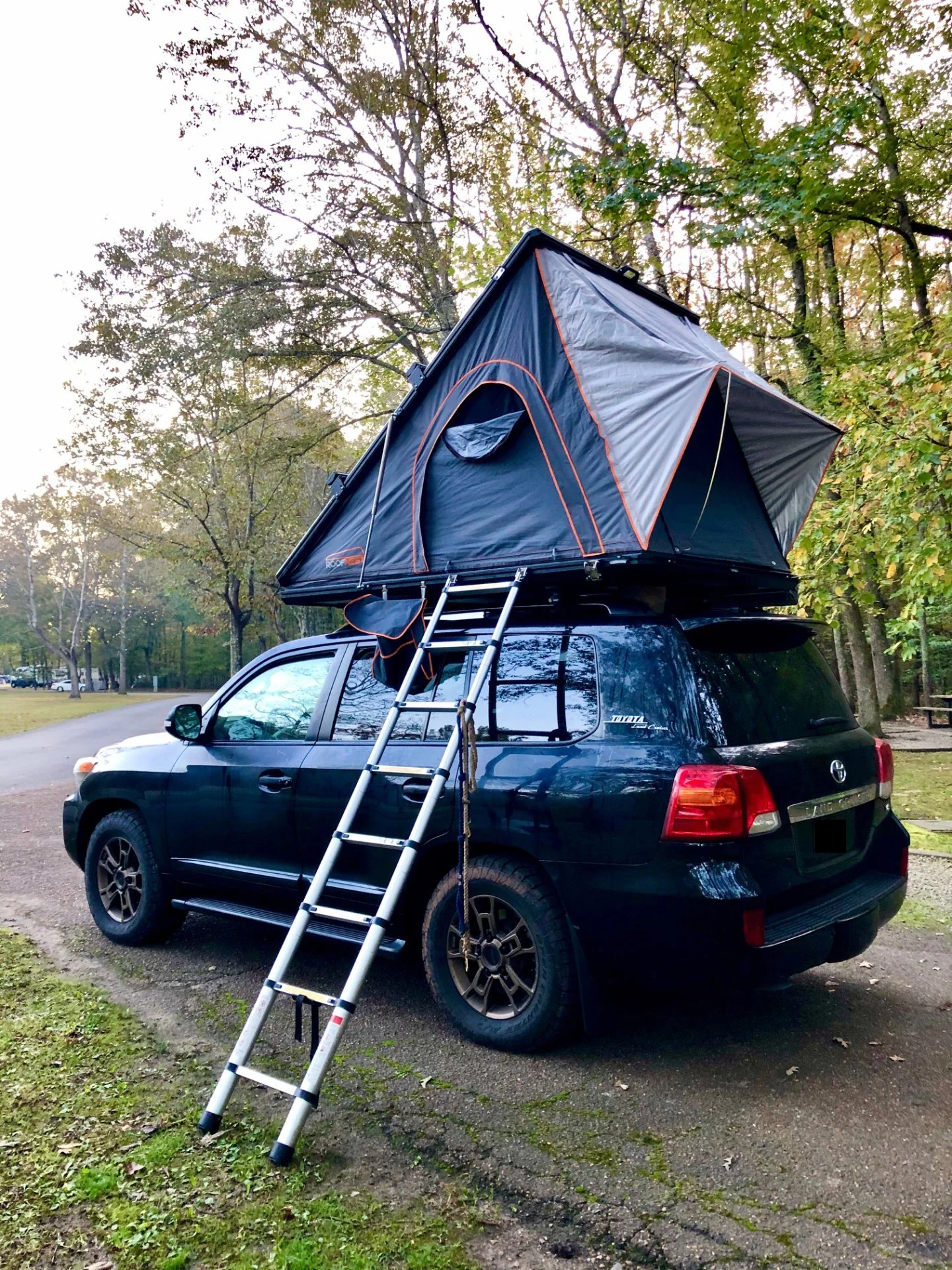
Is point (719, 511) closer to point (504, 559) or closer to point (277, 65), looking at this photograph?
point (504, 559)

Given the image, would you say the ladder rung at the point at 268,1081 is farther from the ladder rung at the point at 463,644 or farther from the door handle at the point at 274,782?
the ladder rung at the point at 463,644

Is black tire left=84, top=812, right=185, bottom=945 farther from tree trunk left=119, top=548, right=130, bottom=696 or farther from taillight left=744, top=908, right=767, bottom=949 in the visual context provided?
tree trunk left=119, top=548, right=130, bottom=696

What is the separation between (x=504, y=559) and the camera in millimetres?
4312

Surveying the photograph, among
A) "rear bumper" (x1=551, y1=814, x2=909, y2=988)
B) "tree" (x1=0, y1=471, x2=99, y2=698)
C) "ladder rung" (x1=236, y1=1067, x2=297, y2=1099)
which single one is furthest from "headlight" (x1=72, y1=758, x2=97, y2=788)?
"tree" (x1=0, y1=471, x2=99, y2=698)

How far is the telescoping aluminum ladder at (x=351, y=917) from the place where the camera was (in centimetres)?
298

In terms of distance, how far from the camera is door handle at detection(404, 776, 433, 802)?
3.96 m

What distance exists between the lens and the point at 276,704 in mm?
4984

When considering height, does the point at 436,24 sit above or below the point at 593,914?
above

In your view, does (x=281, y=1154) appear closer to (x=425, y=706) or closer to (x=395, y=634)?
(x=425, y=706)

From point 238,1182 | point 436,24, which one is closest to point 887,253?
point 436,24

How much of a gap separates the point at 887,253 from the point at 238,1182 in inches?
734

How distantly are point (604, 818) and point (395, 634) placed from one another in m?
1.47

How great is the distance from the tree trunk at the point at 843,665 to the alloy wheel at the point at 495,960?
795 inches

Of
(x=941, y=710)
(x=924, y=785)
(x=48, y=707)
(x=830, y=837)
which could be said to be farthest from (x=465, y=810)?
(x=48, y=707)
